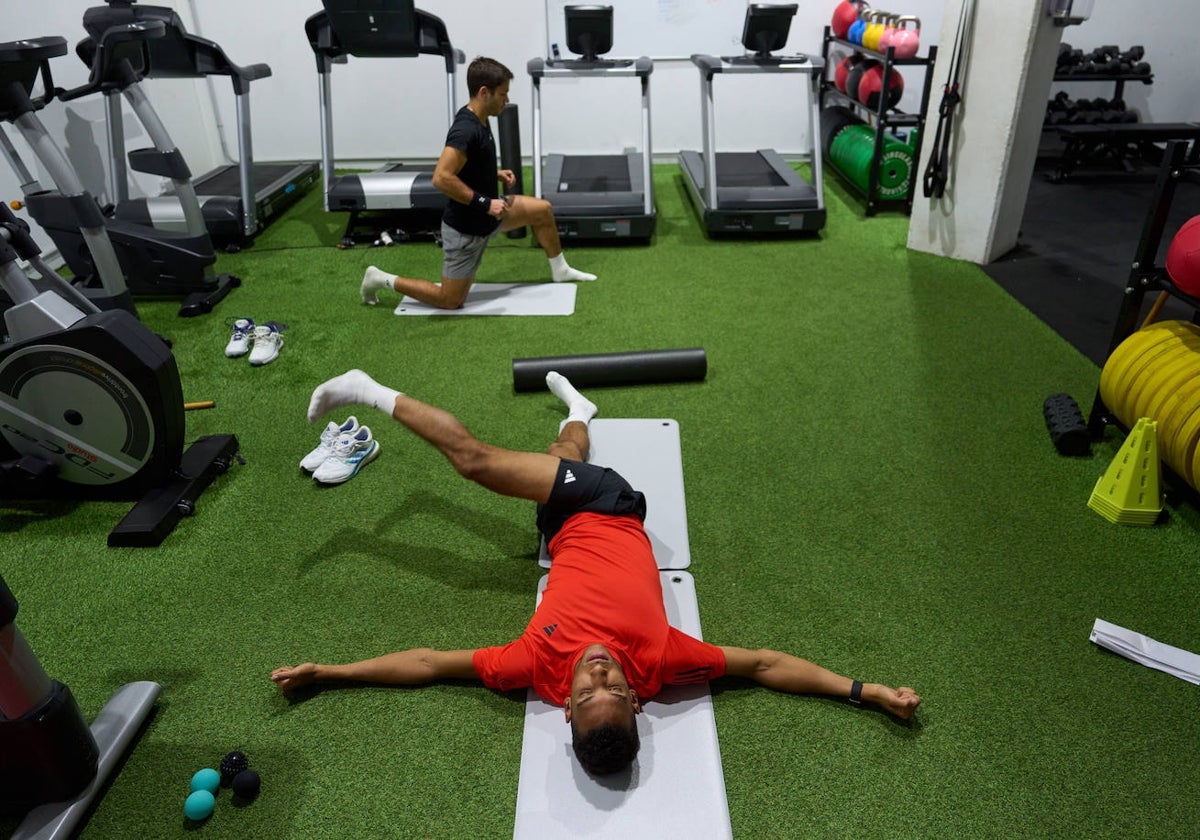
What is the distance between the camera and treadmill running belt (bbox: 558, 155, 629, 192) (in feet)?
17.5

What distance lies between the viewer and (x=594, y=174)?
569 cm

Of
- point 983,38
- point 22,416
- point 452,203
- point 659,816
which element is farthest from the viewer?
point 983,38

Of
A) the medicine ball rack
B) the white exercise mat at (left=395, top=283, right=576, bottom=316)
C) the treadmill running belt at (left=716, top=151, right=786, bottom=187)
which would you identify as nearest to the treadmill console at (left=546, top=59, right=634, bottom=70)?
the treadmill running belt at (left=716, top=151, right=786, bottom=187)

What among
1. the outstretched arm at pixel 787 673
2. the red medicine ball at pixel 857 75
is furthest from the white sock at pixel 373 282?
the red medicine ball at pixel 857 75

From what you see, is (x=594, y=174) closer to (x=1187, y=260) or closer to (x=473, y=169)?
(x=473, y=169)

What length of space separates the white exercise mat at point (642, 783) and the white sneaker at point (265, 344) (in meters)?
2.33

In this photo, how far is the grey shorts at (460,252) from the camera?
383cm

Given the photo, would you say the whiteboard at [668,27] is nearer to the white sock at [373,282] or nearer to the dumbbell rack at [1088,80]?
the dumbbell rack at [1088,80]

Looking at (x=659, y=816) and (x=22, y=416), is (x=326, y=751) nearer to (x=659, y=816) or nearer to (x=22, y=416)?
(x=659, y=816)

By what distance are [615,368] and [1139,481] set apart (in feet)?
6.16

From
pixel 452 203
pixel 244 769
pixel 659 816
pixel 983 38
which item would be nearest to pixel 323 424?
pixel 452 203

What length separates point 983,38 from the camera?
13.3ft

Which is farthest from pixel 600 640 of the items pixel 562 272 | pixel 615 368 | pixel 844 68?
pixel 844 68

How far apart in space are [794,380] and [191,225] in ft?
10.6
